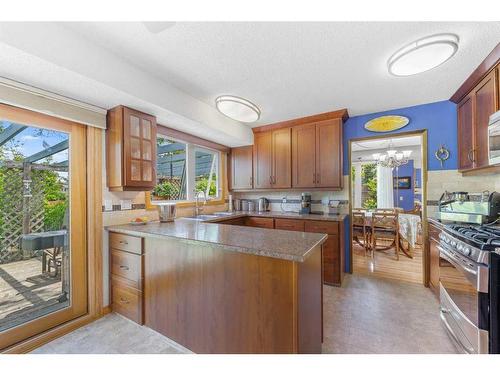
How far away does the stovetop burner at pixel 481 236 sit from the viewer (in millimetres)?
1316

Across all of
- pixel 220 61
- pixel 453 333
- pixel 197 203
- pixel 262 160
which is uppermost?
pixel 220 61

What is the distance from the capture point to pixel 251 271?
4.29ft

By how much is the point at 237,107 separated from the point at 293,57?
2.28 ft

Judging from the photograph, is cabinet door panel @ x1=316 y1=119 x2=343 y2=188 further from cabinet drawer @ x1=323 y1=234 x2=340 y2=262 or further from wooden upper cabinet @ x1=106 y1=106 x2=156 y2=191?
wooden upper cabinet @ x1=106 y1=106 x2=156 y2=191

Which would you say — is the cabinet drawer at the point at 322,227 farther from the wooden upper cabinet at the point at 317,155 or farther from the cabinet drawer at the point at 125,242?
the cabinet drawer at the point at 125,242

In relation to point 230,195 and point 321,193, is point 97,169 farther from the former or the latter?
point 321,193

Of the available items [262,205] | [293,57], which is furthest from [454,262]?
[262,205]

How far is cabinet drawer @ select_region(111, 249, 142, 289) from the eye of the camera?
1906 millimetres

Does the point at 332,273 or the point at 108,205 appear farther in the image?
the point at 332,273

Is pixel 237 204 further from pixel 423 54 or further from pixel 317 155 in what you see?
pixel 423 54

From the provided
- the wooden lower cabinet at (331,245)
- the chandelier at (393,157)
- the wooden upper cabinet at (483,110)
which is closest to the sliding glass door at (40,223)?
the wooden lower cabinet at (331,245)

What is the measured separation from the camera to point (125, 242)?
202cm
